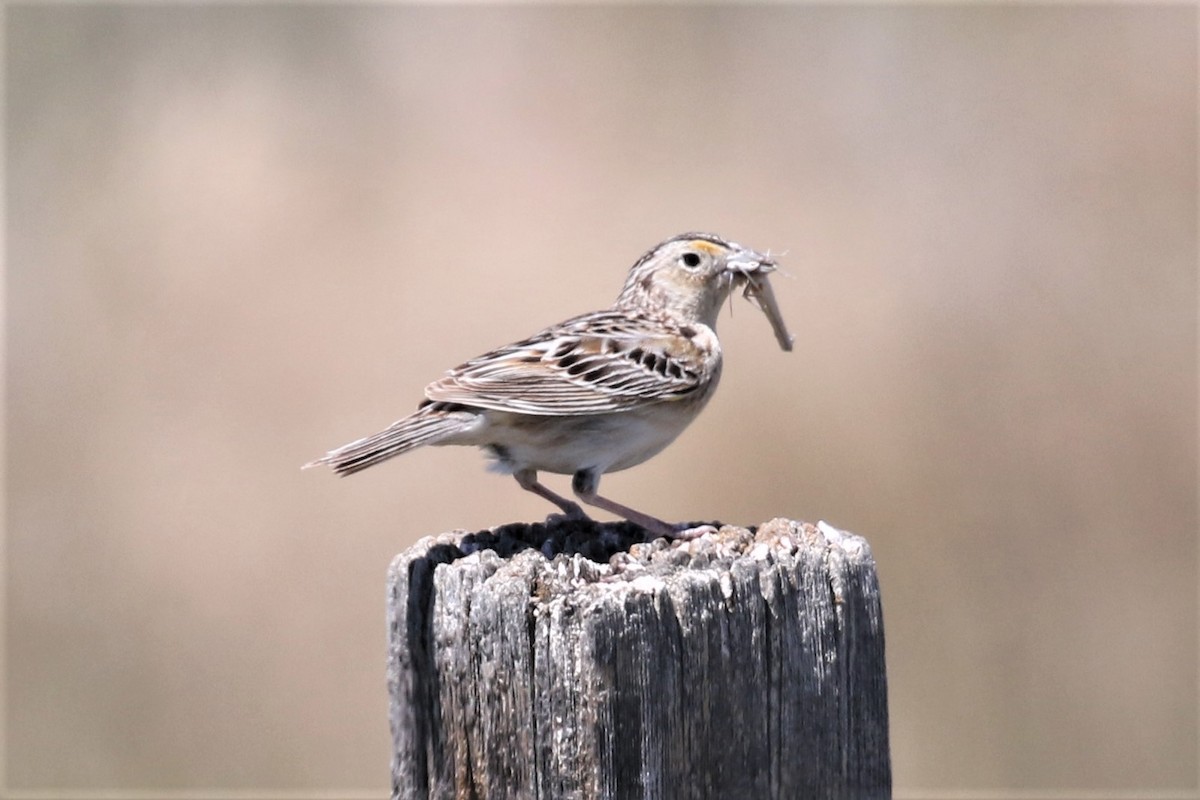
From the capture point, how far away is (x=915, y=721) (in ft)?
25.2

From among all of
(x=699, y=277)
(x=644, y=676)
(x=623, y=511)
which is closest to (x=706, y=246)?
(x=699, y=277)

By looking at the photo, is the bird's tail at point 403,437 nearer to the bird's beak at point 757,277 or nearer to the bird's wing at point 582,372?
the bird's wing at point 582,372

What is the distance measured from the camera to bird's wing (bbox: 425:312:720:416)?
4934mm

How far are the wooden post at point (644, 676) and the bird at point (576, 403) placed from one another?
114 cm

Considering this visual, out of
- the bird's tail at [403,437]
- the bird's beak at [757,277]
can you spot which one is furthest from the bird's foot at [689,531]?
the bird's beak at [757,277]

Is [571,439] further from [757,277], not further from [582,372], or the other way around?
[757,277]

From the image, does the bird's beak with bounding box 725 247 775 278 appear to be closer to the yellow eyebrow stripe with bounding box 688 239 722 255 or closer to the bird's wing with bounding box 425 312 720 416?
the yellow eyebrow stripe with bounding box 688 239 722 255

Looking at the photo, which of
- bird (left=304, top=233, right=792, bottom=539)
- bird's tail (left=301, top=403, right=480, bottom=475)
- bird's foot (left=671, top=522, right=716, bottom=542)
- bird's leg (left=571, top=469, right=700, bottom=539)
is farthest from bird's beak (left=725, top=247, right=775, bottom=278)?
bird's foot (left=671, top=522, right=716, bottom=542)

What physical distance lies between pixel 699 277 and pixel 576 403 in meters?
1.21

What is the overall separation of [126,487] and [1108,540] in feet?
20.4

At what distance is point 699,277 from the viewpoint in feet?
19.6

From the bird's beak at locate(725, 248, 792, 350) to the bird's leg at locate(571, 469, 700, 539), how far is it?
3.87 feet

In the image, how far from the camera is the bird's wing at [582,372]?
4934 millimetres

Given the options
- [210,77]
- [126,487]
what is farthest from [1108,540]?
[210,77]
